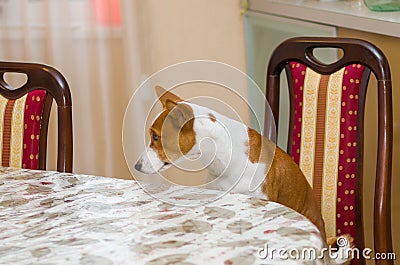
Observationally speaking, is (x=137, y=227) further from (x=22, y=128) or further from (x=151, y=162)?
(x=22, y=128)

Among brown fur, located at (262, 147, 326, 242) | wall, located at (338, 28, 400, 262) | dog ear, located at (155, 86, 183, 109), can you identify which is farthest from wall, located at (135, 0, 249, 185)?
dog ear, located at (155, 86, 183, 109)

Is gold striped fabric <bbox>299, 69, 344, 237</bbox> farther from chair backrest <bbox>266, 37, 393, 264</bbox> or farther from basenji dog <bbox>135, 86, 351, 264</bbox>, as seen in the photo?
basenji dog <bbox>135, 86, 351, 264</bbox>

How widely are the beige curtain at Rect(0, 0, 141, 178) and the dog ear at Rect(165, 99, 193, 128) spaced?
1647 mm

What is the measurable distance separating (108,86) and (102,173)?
353 mm

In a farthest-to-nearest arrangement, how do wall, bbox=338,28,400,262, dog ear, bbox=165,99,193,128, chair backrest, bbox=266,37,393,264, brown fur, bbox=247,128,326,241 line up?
wall, bbox=338,28,400,262, chair backrest, bbox=266,37,393,264, brown fur, bbox=247,128,326,241, dog ear, bbox=165,99,193,128

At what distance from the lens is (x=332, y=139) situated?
200cm

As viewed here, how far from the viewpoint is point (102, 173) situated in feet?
11.2

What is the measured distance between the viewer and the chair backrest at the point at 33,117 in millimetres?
1982

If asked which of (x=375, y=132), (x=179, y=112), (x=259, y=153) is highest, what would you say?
(x=179, y=112)

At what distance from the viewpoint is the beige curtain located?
128 inches

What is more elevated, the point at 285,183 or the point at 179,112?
the point at 179,112

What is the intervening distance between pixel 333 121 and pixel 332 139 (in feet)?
0.14

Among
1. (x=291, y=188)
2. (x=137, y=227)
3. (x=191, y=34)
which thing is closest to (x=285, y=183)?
(x=291, y=188)

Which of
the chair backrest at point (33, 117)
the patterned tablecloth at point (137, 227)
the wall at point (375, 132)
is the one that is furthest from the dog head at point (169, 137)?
the wall at point (375, 132)
